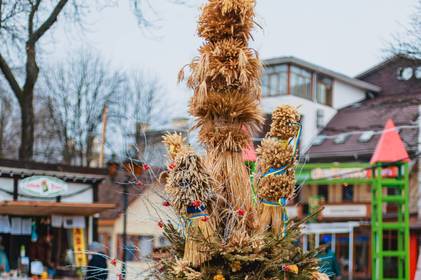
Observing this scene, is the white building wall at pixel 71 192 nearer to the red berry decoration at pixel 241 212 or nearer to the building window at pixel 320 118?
the red berry decoration at pixel 241 212

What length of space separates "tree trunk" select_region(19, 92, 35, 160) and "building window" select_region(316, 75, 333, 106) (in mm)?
23739

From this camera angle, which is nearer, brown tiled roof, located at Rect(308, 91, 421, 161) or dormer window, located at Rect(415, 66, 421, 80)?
dormer window, located at Rect(415, 66, 421, 80)

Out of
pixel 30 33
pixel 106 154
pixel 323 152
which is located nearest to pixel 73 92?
pixel 106 154

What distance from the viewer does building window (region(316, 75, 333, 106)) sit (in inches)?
1578

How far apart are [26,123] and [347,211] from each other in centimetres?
1930

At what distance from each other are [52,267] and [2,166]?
3.07m

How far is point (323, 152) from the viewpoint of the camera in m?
37.2

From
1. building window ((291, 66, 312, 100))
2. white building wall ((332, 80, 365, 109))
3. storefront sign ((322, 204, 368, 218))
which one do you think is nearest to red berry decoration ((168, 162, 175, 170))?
storefront sign ((322, 204, 368, 218))

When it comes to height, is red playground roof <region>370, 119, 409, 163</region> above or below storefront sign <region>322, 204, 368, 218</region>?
above

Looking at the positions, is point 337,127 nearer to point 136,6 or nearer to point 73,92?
point 73,92

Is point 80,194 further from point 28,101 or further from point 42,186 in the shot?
point 28,101

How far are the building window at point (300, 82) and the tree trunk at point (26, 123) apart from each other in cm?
2161

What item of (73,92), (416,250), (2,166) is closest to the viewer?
(2,166)

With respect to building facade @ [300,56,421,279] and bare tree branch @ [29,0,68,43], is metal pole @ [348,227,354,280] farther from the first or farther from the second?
bare tree branch @ [29,0,68,43]
